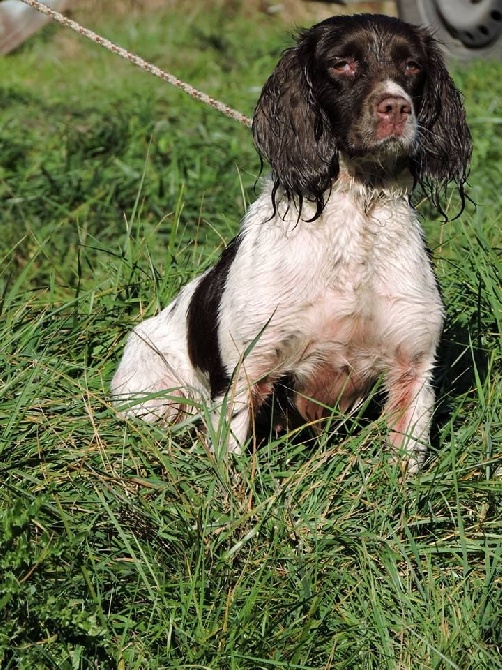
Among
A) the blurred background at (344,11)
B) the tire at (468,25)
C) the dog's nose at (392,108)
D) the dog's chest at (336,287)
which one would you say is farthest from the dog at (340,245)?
the tire at (468,25)

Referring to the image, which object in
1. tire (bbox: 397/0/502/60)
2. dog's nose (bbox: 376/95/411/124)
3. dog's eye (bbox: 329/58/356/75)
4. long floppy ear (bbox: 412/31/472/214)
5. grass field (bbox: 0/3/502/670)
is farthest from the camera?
tire (bbox: 397/0/502/60)

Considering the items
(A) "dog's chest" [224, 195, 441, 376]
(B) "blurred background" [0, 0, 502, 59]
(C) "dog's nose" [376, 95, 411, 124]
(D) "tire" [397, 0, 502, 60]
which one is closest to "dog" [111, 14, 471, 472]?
(A) "dog's chest" [224, 195, 441, 376]

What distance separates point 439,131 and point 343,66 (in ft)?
1.36

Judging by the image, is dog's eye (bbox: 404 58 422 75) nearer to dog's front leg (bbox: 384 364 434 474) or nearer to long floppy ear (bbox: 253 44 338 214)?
long floppy ear (bbox: 253 44 338 214)

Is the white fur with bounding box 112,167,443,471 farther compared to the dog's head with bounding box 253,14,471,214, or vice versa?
the white fur with bounding box 112,167,443,471

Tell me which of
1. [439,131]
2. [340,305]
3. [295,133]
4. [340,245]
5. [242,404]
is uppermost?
[439,131]

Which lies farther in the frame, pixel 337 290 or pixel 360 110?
pixel 337 290

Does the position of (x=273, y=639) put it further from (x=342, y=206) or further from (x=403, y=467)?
(x=342, y=206)

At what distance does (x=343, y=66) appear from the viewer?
12.0ft

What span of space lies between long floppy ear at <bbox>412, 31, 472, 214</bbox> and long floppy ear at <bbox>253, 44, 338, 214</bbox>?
0.32 m

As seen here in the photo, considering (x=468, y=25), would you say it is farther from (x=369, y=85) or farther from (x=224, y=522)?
(x=224, y=522)

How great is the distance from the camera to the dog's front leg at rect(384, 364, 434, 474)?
373 cm

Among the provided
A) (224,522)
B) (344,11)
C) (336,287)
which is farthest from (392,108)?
(344,11)

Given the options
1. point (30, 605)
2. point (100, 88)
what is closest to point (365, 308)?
point (30, 605)
